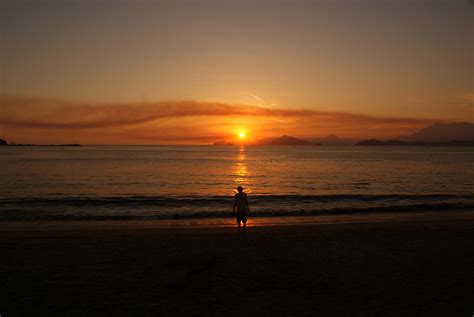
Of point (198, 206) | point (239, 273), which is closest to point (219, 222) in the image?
point (198, 206)

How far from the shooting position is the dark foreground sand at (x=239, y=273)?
7.62 m

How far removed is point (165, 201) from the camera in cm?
2994

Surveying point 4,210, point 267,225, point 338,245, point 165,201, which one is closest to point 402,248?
point 338,245

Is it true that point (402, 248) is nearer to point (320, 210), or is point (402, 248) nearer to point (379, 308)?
point (379, 308)

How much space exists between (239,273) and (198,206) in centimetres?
1813

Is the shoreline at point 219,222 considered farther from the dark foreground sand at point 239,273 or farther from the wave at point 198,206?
the dark foreground sand at point 239,273

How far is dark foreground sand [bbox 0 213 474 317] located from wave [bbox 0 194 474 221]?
7243 mm

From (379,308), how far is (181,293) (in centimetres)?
484

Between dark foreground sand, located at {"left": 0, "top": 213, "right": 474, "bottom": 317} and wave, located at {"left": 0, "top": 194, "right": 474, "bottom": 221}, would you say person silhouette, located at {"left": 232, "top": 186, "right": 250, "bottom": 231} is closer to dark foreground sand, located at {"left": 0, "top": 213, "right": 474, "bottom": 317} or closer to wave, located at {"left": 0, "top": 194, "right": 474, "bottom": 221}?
dark foreground sand, located at {"left": 0, "top": 213, "right": 474, "bottom": 317}

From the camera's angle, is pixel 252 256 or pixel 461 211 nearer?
pixel 252 256

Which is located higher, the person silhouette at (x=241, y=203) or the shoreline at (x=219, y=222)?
the person silhouette at (x=241, y=203)

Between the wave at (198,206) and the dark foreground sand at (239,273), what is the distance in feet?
23.8

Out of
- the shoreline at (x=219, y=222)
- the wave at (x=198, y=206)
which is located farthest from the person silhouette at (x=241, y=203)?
the wave at (x=198, y=206)

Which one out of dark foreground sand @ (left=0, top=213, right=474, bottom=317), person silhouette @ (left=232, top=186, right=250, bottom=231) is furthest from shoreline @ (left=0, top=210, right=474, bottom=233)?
person silhouette @ (left=232, top=186, right=250, bottom=231)
